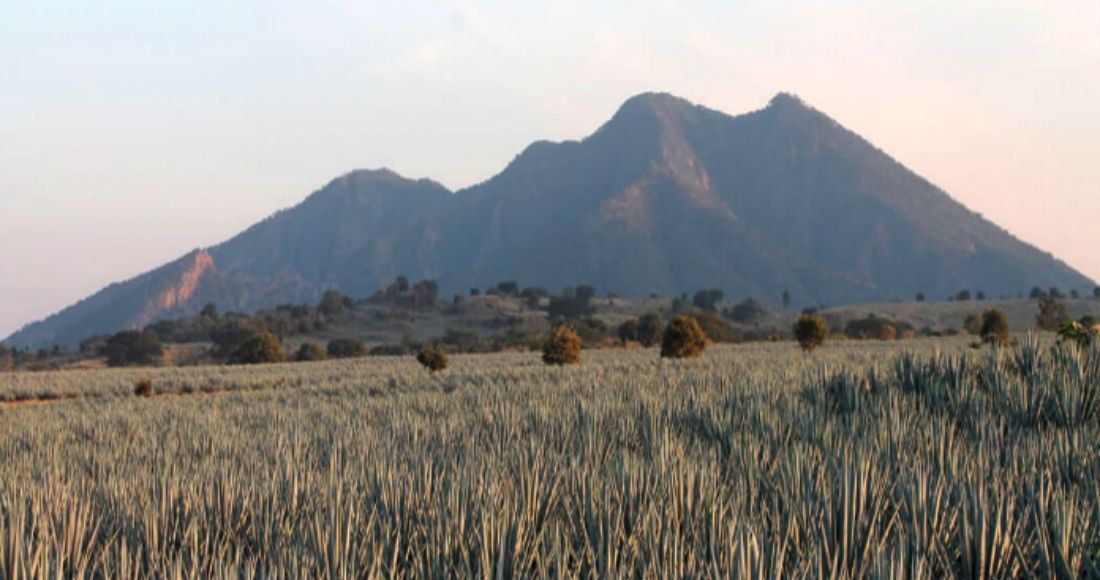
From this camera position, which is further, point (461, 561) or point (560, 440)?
point (560, 440)

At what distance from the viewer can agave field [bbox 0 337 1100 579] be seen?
377 centimetres

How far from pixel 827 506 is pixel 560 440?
13.1ft

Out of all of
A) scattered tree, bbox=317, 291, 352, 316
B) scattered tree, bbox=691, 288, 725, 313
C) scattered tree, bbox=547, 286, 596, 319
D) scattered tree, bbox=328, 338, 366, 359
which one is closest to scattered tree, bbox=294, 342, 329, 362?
scattered tree, bbox=328, 338, 366, 359

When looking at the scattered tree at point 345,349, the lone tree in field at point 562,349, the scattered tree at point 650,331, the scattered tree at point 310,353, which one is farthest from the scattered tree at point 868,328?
the lone tree in field at point 562,349

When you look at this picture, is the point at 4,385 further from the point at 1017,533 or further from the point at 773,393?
the point at 1017,533

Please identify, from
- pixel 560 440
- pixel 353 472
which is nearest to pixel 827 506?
pixel 353 472

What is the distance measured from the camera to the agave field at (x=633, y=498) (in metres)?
3.77

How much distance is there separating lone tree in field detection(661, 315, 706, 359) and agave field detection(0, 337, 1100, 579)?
66.9 ft

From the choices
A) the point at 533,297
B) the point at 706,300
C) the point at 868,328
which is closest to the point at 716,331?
the point at 868,328

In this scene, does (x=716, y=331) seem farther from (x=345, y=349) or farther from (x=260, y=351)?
(x=260, y=351)

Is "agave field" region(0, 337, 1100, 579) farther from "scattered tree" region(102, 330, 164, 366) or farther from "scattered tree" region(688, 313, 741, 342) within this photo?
"scattered tree" region(102, 330, 164, 366)

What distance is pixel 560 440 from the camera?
26.1 feet

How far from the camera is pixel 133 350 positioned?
254 feet

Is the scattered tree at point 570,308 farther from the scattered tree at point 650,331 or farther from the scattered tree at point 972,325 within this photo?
the scattered tree at point 972,325
